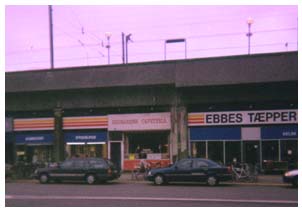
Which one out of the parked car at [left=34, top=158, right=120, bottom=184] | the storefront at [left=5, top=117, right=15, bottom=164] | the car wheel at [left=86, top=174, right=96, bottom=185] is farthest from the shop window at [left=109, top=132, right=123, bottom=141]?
the storefront at [left=5, top=117, right=15, bottom=164]

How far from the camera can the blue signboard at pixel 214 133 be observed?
2817 centimetres

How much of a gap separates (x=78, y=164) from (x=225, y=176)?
763 centimetres

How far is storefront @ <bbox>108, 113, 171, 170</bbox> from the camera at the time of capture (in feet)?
96.9

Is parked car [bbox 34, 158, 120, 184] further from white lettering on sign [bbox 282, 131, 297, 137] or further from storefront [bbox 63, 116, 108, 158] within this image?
white lettering on sign [bbox 282, 131, 297, 137]

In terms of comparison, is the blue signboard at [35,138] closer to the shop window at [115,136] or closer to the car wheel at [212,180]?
the shop window at [115,136]

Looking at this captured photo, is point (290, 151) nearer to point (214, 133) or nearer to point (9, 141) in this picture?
point (214, 133)

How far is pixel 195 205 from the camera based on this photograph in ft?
47.7

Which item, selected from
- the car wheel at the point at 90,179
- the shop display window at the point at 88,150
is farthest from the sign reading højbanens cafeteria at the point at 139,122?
the car wheel at the point at 90,179

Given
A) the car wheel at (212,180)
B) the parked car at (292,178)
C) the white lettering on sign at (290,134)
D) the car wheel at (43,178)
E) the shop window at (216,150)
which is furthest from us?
the shop window at (216,150)

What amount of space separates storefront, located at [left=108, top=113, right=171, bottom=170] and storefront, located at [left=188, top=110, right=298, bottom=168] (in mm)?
1768

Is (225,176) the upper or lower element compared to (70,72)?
lower

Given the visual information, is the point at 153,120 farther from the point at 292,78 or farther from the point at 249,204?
the point at 249,204

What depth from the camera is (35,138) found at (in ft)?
105

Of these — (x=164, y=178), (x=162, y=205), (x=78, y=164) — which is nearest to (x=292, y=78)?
(x=164, y=178)
